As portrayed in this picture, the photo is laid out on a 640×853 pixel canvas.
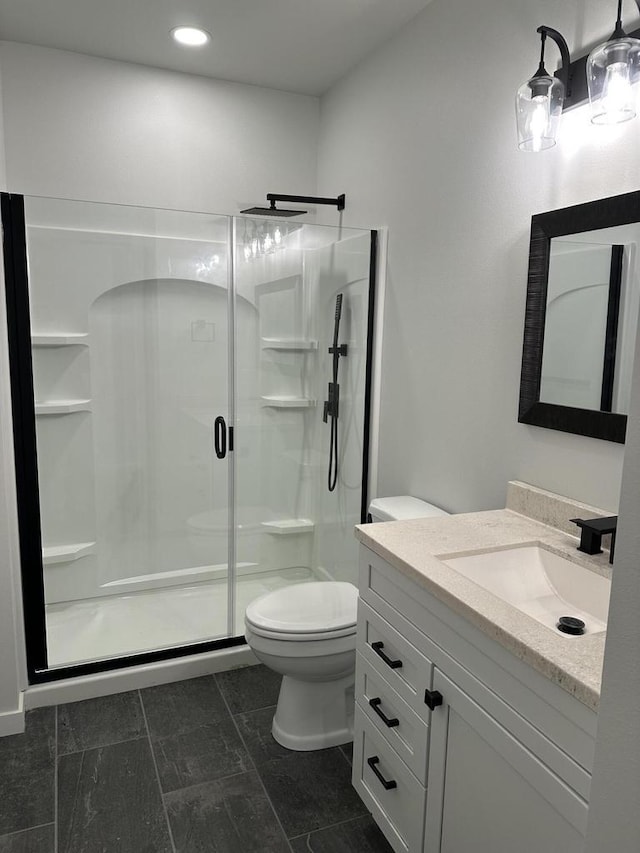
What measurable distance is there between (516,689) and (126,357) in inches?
92.2

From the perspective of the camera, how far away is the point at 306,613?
2.24 metres

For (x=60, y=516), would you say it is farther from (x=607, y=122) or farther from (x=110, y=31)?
(x=607, y=122)

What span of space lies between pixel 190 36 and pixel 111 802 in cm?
→ 294

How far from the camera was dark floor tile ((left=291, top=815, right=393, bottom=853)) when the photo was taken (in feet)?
5.90

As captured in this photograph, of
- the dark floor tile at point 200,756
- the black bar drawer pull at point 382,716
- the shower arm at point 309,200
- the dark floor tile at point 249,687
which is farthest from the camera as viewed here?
the shower arm at point 309,200

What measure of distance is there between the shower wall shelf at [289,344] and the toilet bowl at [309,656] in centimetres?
111

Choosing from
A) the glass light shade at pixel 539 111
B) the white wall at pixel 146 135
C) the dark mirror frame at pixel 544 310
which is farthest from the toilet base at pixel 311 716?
the white wall at pixel 146 135

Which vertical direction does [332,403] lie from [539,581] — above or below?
above

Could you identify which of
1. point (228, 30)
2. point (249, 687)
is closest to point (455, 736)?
point (249, 687)

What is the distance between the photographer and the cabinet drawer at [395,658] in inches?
59.3

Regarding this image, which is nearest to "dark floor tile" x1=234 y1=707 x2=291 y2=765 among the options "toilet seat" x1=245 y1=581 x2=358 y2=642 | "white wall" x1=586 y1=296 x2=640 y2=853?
"toilet seat" x1=245 y1=581 x2=358 y2=642

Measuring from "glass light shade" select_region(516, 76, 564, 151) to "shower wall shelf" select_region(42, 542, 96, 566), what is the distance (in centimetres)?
235

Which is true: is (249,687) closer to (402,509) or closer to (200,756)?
(200,756)

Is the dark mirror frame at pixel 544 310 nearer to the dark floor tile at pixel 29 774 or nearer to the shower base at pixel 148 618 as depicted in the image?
the shower base at pixel 148 618
